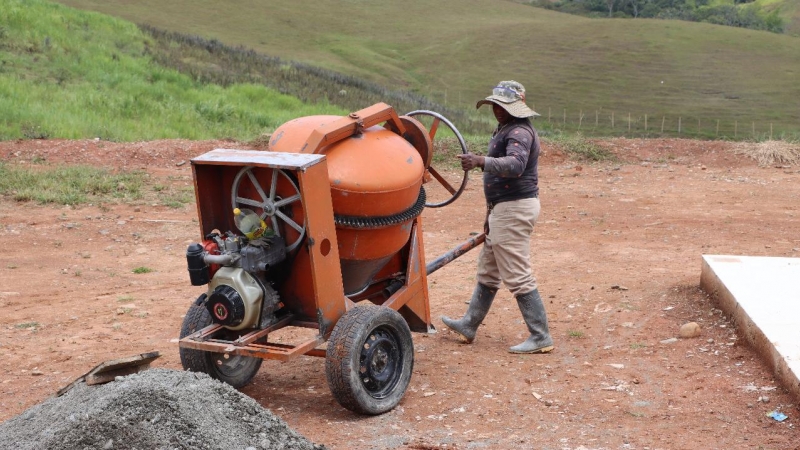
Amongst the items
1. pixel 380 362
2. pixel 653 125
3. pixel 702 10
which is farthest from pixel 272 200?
pixel 702 10

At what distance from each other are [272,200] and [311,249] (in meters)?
0.35

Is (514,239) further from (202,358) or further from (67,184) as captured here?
(67,184)

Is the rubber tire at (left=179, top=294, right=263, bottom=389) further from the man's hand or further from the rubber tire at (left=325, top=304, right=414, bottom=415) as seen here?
the man's hand

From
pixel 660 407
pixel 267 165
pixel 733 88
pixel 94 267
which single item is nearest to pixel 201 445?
pixel 267 165

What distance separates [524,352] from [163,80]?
14512 mm

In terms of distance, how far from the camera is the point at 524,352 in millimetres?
5918

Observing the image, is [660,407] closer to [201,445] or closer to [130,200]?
[201,445]

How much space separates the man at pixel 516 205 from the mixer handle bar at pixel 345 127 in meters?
0.77

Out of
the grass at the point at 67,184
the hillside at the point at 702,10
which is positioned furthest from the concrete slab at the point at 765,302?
the hillside at the point at 702,10

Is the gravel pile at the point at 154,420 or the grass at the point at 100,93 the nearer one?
the gravel pile at the point at 154,420

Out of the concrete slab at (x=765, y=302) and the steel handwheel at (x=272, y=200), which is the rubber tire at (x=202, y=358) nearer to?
the steel handwheel at (x=272, y=200)

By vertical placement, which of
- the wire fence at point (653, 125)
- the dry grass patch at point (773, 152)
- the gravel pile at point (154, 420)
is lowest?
the wire fence at point (653, 125)

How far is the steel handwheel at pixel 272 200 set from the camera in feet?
15.2

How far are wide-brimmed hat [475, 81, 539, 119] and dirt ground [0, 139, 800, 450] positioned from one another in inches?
62.0
